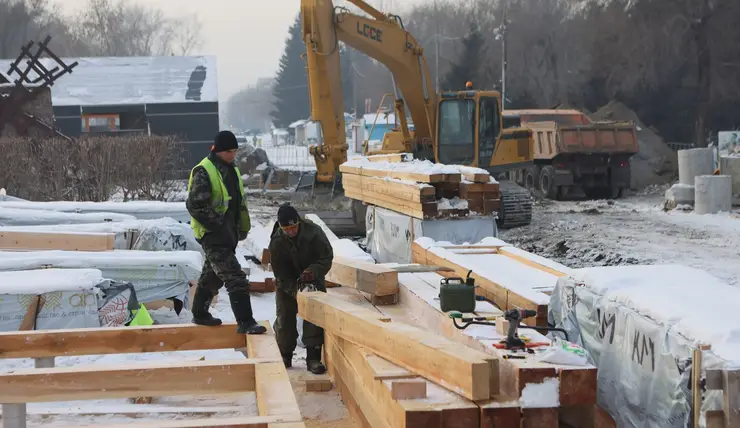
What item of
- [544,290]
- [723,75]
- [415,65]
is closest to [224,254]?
[544,290]

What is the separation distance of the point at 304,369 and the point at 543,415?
3325 millimetres

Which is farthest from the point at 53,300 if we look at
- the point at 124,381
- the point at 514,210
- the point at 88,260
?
the point at 514,210

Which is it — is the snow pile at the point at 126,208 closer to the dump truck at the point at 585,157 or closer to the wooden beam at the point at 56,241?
the wooden beam at the point at 56,241

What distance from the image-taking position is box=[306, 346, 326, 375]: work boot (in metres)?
7.19

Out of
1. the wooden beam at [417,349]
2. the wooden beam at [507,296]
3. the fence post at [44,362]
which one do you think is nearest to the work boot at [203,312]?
the wooden beam at [417,349]

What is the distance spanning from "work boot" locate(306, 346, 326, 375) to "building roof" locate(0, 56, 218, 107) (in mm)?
31226

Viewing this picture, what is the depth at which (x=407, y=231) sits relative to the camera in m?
13.4

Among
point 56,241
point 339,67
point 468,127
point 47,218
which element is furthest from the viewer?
point 468,127

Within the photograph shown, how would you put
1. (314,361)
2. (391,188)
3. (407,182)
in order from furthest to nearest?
(391,188)
(407,182)
(314,361)

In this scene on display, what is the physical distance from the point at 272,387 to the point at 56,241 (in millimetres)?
6423

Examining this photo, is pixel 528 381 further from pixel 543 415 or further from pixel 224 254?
pixel 224 254

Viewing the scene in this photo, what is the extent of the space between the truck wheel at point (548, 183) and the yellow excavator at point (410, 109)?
522 centimetres

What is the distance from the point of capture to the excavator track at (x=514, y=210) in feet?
61.9

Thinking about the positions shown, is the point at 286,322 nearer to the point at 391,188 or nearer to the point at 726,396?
the point at 726,396
